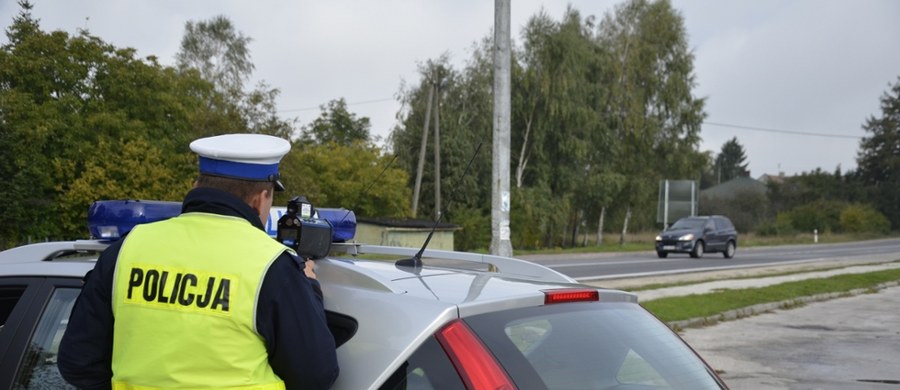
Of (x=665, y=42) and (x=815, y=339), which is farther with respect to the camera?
(x=665, y=42)

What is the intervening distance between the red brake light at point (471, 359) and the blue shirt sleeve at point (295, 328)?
30 centimetres

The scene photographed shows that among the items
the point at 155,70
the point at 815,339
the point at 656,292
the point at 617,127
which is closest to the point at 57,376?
the point at 815,339

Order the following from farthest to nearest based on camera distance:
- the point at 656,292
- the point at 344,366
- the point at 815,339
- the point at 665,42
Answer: the point at 665,42 → the point at 656,292 → the point at 815,339 → the point at 344,366

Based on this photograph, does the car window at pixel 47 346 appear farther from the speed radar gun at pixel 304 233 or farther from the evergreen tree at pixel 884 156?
the evergreen tree at pixel 884 156

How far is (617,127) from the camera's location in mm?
51031

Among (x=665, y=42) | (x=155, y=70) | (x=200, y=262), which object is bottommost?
(x=200, y=262)

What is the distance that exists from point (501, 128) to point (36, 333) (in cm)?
1110

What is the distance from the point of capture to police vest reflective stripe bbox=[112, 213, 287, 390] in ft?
7.52

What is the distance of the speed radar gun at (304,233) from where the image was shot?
118 inches

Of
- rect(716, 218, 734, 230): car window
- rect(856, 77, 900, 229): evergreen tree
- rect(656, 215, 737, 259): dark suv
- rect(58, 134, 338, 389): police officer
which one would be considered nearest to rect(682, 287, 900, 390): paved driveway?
rect(58, 134, 338, 389): police officer

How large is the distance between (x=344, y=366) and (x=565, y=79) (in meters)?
43.9

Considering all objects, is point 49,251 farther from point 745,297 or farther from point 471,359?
point 745,297

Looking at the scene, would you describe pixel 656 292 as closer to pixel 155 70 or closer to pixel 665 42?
pixel 155 70

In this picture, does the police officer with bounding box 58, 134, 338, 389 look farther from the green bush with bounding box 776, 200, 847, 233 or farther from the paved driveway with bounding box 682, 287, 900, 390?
the green bush with bounding box 776, 200, 847, 233
